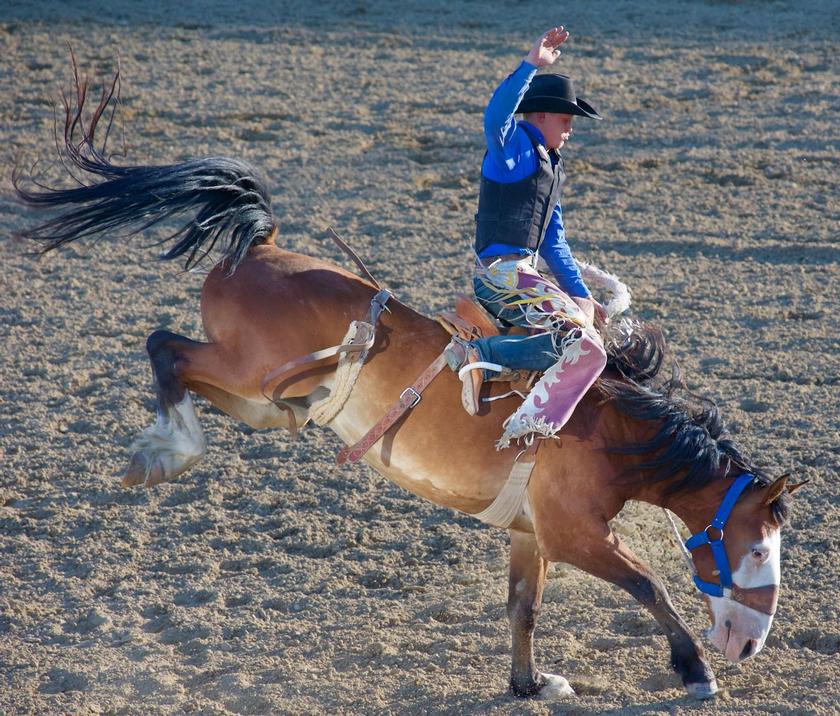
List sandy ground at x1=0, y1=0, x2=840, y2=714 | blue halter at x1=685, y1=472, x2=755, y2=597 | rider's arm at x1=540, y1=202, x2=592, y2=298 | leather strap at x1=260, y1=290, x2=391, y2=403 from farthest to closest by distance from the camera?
sandy ground at x1=0, y1=0, x2=840, y2=714
rider's arm at x1=540, y1=202, x2=592, y2=298
leather strap at x1=260, y1=290, x2=391, y2=403
blue halter at x1=685, y1=472, x2=755, y2=597

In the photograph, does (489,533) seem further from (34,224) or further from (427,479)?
(34,224)

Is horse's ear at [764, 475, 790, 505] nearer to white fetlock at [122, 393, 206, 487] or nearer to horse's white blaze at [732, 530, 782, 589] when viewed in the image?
horse's white blaze at [732, 530, 782, 589]

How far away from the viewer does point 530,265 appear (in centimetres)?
385

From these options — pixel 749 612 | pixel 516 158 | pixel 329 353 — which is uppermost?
pixel 516 158

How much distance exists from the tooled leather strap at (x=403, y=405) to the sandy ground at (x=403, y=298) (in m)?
0.89

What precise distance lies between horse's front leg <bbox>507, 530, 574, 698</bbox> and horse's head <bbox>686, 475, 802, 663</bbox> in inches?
24.4

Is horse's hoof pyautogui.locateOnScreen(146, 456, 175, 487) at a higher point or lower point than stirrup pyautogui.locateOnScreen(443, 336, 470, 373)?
lower

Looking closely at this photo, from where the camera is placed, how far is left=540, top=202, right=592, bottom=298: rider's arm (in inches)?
160

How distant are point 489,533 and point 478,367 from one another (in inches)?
60.4

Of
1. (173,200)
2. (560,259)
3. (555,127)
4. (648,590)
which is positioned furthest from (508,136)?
(648,590)

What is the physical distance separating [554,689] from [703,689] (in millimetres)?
531

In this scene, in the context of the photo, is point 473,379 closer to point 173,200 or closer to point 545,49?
point 545,49

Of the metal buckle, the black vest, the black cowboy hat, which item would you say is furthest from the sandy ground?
the black cowboy hat

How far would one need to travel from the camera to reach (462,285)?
7141 mm
